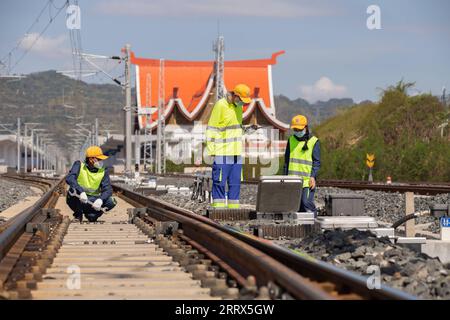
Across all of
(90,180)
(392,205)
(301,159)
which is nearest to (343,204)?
(301,159)

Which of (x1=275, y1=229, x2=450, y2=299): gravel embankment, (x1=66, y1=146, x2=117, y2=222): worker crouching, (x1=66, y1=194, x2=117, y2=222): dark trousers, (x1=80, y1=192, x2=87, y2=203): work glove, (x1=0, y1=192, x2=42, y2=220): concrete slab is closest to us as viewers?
(x1=275, y1=229, x2=450, y2=299): gravel embankment

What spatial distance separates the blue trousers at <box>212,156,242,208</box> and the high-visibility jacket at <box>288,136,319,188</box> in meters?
0.90

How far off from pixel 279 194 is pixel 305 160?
82 centimetres

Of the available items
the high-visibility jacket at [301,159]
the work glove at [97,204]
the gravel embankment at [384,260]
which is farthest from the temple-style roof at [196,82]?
the gravel embankment at [384,260]

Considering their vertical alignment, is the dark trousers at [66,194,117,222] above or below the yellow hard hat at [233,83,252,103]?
below

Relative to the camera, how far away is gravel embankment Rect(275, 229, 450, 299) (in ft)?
21.1

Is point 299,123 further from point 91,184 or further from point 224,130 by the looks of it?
point 91,184

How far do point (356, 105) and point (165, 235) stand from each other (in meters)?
95.2

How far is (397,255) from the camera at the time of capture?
8008mm

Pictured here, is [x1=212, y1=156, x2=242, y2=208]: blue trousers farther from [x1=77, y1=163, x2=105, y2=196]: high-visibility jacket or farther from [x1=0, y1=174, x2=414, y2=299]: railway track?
[x1=0, y1=174, x2=414, y2=299]: railway track

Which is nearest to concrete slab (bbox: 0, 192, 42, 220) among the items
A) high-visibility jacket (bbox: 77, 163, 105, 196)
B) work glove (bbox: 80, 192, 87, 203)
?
high-visibility jacket (bbox: 77, 163, 105, 196)

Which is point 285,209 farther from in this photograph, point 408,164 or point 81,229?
point 408,164
